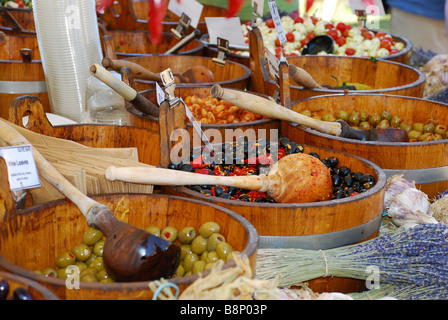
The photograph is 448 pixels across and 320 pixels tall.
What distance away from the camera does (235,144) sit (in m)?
2.39

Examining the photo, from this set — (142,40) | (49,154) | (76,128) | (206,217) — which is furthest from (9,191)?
(142,40)

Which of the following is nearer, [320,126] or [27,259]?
[27,259]

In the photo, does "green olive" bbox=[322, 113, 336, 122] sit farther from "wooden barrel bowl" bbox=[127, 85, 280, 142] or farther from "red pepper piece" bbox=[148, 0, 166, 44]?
"red pepper piece" bbox=[148, 0, 166, 44]

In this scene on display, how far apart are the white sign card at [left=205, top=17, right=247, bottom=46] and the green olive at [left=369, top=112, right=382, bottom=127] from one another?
1344mm

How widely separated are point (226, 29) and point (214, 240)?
2640 mm

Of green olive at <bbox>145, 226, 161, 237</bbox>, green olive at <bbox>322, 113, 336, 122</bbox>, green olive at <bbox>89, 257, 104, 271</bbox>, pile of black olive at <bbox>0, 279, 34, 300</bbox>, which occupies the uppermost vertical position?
pile of black olive at <bbox>0, 279, 34, 300</bbox>

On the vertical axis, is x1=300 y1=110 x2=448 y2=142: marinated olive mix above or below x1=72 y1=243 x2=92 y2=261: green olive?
above

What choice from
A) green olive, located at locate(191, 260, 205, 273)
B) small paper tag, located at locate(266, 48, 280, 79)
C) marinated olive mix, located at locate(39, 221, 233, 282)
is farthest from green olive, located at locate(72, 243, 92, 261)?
small paper tag, located at locate(266, 48, 280, 79)

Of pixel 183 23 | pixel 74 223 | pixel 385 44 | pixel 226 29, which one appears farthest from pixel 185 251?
pixel 385 44

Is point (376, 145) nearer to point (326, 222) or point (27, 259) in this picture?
point (326, 222)

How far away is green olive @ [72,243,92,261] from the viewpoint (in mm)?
1690

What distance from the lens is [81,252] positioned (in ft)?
5.54

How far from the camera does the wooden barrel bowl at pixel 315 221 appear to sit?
5.82 ft

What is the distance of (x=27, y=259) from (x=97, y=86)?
1427 millimetres
